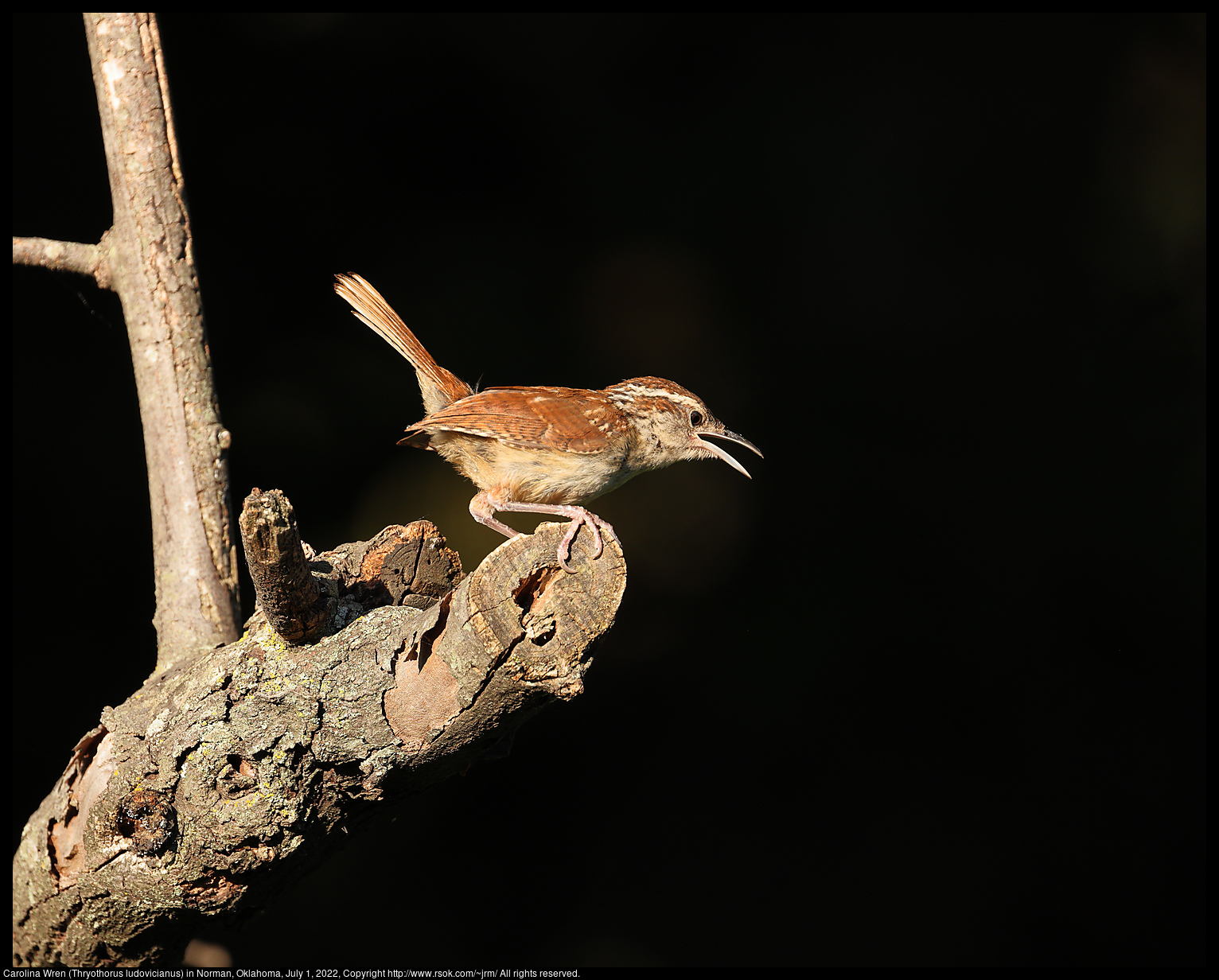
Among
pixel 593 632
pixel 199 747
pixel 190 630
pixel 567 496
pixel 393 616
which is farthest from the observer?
pixel 567 496

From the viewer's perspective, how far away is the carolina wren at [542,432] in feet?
7.58

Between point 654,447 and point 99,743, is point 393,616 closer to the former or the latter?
point 99,743

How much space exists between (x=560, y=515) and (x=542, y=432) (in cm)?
23

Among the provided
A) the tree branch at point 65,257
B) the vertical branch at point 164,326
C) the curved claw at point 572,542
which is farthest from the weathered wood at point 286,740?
the tree branch at point 65,257

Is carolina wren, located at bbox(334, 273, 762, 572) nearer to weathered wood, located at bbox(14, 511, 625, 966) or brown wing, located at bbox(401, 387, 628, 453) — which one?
brown wing, located at bbox(401, 387, 628, 453)

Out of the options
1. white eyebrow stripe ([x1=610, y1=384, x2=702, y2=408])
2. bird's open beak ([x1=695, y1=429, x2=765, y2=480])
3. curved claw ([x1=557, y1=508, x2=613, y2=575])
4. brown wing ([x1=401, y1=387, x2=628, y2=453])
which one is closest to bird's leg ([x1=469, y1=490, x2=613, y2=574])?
curved claw ([x1=557, y1=508, x2=613, y2=575])

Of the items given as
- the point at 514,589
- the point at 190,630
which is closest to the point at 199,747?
the point at 190,630

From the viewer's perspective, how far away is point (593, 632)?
56.1 inches

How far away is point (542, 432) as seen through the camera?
2305mm

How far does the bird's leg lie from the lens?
149 cm

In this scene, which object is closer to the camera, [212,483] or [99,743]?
[99,743]

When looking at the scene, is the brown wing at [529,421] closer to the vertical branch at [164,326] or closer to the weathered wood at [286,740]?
the vertical branch at [164,326]

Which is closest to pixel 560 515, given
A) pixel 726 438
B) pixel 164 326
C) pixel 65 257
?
pixel 726 438

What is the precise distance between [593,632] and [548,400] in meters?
1.10
